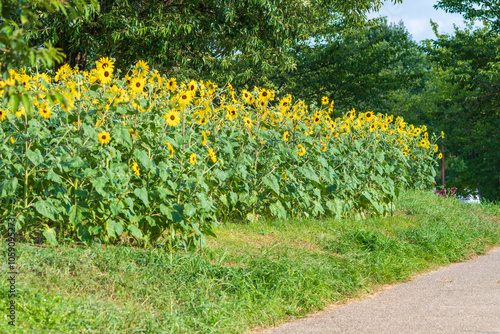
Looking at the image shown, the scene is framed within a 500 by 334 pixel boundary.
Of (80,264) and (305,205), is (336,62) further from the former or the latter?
(80,264)

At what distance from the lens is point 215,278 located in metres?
4.16

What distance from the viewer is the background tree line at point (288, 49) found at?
9766 millimetres

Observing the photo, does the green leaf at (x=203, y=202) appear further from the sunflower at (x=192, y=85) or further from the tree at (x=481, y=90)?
the tree at (x=481, y=90)

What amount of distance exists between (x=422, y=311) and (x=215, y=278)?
5.40 feet

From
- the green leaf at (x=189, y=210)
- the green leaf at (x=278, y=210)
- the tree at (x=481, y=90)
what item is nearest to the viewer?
the green leaf at (x=189, y=210)

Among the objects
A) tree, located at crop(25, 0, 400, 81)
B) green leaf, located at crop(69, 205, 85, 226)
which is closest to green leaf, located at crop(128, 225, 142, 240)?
green leaf, located at crop(69, 205, 85, 226)

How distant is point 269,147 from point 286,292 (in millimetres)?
2437

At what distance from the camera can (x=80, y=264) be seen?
3881 millimetres

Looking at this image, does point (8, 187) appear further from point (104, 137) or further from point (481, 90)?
point (481, 90)

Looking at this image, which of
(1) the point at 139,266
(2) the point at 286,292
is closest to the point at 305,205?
(2) the point at 286,292

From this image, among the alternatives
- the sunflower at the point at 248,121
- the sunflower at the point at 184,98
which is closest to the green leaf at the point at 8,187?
the sunflower at the point at 184,98

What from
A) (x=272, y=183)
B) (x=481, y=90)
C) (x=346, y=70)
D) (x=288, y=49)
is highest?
(x=288, y=49)

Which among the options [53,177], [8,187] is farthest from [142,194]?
[8,187]

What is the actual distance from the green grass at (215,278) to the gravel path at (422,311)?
18cm
